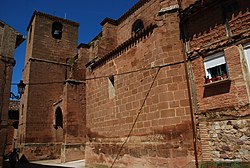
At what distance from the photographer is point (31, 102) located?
1561 centimetres

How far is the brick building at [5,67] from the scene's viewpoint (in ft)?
27.5

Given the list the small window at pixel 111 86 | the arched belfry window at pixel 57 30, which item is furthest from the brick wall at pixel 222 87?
the arched belfry window at pixel 57 30

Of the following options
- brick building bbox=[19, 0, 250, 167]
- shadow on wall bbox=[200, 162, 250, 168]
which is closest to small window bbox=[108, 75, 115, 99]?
brick building bbox=[19, 0, 250, 167]

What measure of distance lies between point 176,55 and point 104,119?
164 inches

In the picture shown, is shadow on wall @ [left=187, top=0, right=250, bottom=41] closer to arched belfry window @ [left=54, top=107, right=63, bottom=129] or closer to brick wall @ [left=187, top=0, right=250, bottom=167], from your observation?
brick wall @ [left=187, top=0, right=250, bottom=167]

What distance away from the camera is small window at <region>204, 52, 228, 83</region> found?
544 cm

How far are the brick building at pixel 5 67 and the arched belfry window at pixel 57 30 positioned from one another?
27.8 ft

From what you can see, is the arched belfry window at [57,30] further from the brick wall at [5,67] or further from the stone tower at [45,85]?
the brick wall at [5,67]

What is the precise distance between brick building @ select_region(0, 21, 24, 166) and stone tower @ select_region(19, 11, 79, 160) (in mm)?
4560

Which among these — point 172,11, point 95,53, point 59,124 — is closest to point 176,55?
point 172,11

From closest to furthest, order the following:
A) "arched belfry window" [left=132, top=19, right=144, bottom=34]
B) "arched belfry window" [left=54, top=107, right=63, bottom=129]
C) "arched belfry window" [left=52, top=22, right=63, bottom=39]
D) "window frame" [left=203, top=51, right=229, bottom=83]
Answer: "window frame" [left=203, top=51, right=229, bottom=83] < "arched belfry window" [left=132, top=19, right=144, bottom=34] < "arched belfry window" [left=54, top=107, right=63, bottom=129] < "arched belfry window" [left=52, top=22, right=63, bottom=39]

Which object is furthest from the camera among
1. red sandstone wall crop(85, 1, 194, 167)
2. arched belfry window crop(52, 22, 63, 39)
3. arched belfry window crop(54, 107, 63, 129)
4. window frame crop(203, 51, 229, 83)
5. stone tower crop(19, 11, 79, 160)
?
arched belfry window crop(52, 22, 63, 39)

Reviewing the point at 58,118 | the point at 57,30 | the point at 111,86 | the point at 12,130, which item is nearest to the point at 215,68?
the point at 111,86

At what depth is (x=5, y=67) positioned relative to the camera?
896cm
